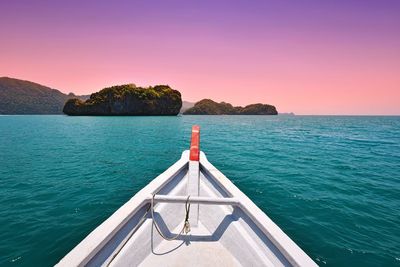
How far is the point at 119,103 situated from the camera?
119 m

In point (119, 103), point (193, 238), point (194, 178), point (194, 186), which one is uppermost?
point (119, 103)

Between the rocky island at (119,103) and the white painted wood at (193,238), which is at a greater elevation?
the rocky island at (119,103)

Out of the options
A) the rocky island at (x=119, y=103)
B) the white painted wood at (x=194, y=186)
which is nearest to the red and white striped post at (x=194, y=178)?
the white painted wood at (x=194, y=186)

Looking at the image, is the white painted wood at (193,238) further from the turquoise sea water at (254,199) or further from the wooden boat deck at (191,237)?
the turquoise sea water at (254,199)

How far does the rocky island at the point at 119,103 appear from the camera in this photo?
120 meters

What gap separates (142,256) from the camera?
330 cm

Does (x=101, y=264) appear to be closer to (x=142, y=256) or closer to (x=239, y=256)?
(x=142, y=256)

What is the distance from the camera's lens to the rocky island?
393ft

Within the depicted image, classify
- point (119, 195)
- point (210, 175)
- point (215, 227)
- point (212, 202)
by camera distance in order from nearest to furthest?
point (212, 202) → point (215, 227) → point (210, 175) → point (119, 195)

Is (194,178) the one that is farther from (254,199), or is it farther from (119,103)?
(119,103)

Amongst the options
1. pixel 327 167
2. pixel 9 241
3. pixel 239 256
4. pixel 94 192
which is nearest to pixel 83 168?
pixel 94 192

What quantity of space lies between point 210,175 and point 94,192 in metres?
5.46

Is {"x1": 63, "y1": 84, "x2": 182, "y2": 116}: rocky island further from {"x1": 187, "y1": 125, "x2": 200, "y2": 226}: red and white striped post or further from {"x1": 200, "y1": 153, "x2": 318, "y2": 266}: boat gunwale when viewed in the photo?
{"x1": 200, "y1": 153, "x2": 318, "y2": 266}: boat gunwale

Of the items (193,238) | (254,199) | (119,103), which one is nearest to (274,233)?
(193,238)
